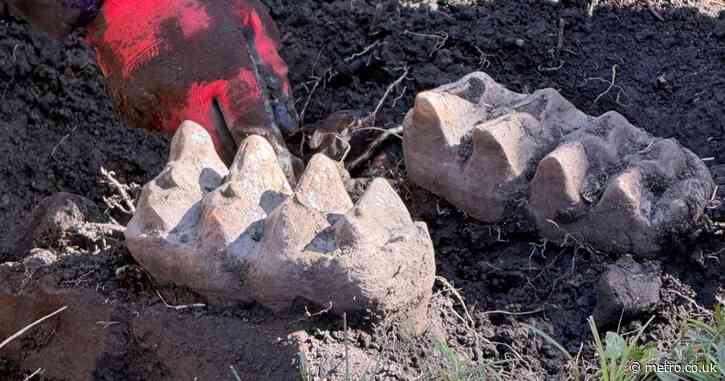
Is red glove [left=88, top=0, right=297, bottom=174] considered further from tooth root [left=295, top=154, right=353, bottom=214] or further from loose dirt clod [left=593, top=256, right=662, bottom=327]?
loose dirt clod [left=593, top=256, right=662, bottom=327]

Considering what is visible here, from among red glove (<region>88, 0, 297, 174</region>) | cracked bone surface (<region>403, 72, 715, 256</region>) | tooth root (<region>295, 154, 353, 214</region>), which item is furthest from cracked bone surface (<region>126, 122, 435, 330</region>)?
red glove (<region>88, 0, 297, 174</region>)

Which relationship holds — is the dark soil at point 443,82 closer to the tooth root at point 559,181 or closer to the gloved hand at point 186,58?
the tooth root at point 559,181

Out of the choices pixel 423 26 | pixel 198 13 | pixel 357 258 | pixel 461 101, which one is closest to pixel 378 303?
pixel 357 258

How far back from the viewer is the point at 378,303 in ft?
6.05

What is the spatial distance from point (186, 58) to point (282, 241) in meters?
0.97

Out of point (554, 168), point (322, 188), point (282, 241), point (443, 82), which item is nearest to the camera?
point (282, 241)

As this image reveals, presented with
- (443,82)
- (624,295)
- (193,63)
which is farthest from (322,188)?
(443,82)

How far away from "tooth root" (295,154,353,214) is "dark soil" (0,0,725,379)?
274 millimetres

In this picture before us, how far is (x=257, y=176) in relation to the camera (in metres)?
2.05

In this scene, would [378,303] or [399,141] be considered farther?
[399,141]

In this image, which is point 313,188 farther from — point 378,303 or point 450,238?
point 450,238

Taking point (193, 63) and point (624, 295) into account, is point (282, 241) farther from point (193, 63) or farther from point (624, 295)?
point (193, 63)

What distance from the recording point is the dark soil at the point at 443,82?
2066 mm

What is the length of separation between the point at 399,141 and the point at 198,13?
2.21 feet
